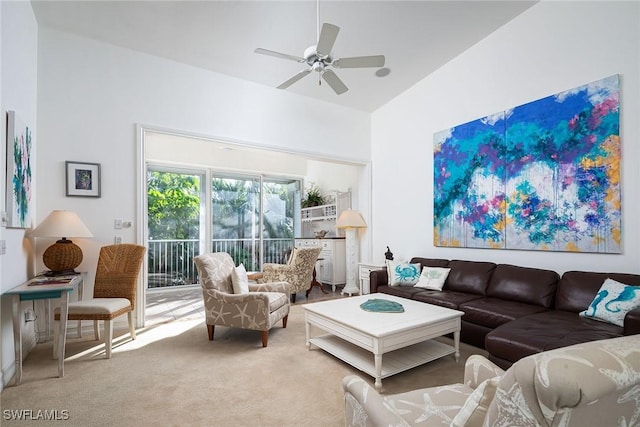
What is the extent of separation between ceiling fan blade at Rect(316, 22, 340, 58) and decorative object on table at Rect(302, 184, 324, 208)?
14.2ft

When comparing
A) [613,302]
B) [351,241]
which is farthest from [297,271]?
[613,302]

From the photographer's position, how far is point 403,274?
4.05 metres

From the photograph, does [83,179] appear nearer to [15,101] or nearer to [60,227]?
[60,227]

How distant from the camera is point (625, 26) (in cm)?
285

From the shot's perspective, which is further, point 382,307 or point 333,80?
point 333,80

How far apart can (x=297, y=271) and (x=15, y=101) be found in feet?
11.4

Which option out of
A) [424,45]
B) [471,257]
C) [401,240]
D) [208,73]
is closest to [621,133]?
[471,257]

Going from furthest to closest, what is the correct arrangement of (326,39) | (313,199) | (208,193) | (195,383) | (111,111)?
(313,199)
(208,193)
(111,111)
(326,39)
(195,383)

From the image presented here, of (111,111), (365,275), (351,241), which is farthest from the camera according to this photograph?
(351,241)

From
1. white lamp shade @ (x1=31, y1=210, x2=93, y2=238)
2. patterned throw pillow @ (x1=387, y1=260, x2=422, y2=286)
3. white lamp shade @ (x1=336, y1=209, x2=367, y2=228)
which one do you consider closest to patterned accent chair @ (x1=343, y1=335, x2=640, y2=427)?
patterned throw pillow @ (x1=387, y1=260, x2=422, y2=286)

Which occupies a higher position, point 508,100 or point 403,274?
point 508,100

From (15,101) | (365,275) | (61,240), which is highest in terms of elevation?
(15,101)

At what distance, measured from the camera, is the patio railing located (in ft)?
19.3

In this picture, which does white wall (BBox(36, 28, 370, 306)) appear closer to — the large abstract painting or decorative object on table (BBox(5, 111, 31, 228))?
decorative object on table (BBox(5, 111, 31, 228))
